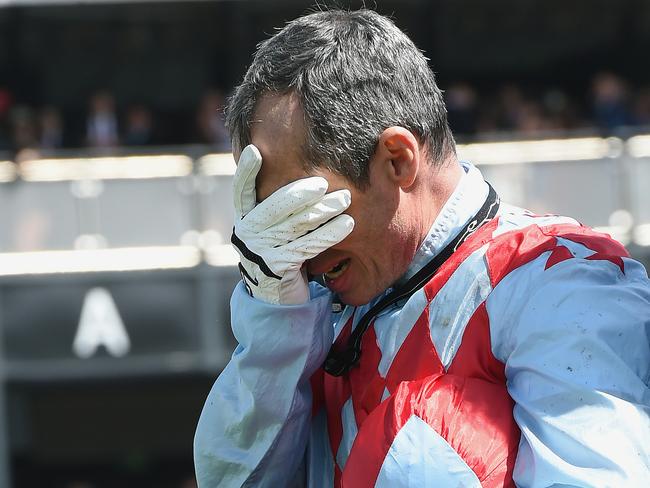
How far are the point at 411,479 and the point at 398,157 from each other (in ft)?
1.79

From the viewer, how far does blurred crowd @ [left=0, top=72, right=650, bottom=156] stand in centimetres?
1180

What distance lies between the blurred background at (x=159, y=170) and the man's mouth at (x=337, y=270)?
25.2 feet

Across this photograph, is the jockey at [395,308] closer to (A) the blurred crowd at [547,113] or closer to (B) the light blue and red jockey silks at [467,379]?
(B) the light blue and red jockey silks at [467,379]

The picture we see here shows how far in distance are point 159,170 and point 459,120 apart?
3.59 metres

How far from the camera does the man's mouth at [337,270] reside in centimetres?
212

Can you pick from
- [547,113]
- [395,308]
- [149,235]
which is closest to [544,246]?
[395,308]

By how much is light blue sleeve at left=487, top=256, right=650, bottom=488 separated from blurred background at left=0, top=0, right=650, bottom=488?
7.88 m

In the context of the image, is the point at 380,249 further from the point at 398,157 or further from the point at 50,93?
the point at 50,93

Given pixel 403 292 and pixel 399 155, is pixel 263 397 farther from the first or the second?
pixel 399 155

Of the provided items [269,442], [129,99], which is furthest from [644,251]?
[269,442]

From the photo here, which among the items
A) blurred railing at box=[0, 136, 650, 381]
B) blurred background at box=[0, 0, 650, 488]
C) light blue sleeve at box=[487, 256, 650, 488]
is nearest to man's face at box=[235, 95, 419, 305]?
light blue sleeve at box=[487, 256, 650, 488]

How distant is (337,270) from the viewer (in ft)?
7.02

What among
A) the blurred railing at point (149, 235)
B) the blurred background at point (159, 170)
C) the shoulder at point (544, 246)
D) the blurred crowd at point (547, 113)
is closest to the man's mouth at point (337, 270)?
the shoulder at point (544, 246)

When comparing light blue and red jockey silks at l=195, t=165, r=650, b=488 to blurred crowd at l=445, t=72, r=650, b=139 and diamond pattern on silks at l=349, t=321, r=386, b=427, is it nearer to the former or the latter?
diamond pattern on silks at l=349, t=321, r=386, b=427
